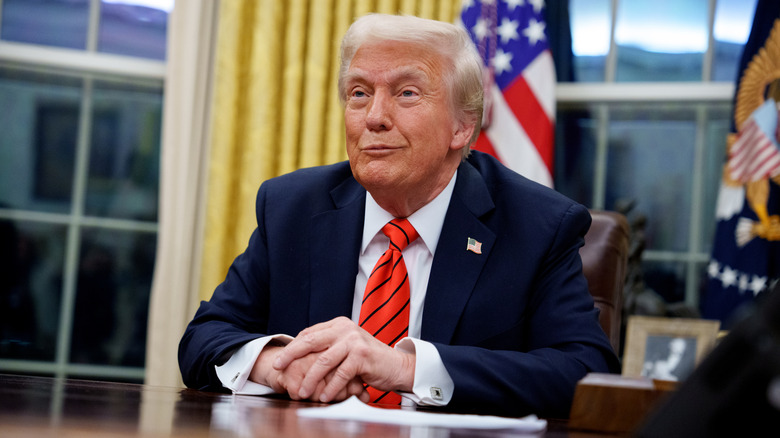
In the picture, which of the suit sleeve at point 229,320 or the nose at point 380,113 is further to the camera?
the nose at point 380,113

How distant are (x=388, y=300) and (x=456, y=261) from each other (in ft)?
0.54

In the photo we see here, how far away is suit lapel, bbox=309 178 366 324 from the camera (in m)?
1.70

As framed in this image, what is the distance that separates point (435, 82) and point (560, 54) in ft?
6.38

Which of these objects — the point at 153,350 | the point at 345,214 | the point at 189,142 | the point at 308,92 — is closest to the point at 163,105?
the point at 189,142

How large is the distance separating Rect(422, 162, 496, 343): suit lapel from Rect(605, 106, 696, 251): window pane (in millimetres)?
1939

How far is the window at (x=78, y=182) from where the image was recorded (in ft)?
12.0

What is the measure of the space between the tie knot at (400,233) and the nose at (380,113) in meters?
0.21

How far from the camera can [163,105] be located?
148 inches

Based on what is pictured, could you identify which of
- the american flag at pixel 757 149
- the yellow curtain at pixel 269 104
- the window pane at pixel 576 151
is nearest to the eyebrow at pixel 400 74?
the yellow curtain at pixel 269 104

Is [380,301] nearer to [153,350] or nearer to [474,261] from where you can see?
[474,261]

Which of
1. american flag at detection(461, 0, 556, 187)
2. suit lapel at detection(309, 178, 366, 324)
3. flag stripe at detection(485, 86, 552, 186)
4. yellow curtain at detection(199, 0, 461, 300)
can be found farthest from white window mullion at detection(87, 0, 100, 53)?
suit lapel at detection(309, 178, 366, 324)

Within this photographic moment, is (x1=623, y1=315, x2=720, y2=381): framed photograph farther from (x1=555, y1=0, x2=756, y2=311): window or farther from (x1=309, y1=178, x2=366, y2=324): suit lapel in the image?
(x1=309, y1=178, x2=366, y2=324): suit lapel

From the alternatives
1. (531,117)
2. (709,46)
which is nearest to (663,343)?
(531,117)

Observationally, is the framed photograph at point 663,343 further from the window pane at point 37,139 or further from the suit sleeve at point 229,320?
the window pane at point 37,139
